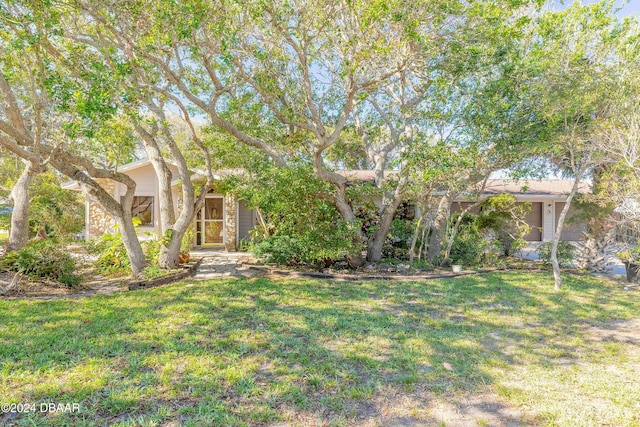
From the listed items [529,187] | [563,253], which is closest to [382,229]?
[563,253]

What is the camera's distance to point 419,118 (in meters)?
9.69

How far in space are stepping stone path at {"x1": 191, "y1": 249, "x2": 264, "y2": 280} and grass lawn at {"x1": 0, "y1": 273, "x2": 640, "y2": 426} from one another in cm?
230

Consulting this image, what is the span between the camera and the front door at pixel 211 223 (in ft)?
48.9

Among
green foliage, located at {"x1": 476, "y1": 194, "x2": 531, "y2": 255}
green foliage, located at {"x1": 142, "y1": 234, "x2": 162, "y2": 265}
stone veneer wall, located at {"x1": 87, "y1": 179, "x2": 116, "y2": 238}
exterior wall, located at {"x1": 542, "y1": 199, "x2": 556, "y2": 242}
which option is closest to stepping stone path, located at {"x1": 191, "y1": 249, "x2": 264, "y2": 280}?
green foliage, located at {"x1": 142, "y1": 234, "x2": 162, "y2": 265}

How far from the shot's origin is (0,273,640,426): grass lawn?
3.08 meters

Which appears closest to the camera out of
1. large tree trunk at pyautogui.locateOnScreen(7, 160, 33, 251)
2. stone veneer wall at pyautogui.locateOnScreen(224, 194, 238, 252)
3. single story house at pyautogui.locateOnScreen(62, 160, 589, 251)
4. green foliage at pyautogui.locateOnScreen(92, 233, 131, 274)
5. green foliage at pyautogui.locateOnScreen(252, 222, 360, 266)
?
green foliage at pyautogui.locateOnScreen(252, 222, 360, 266)

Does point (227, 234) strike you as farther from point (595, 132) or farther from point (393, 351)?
point (595, 132)

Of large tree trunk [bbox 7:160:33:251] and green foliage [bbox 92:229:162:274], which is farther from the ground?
large tree trunk [bbox 7:160:33:251]

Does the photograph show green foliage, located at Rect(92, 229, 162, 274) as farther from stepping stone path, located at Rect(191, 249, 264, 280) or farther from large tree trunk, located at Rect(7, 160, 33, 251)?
large tree trunk, located at Rect(7, 160, 33, 251)

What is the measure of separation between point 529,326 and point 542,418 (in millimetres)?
2793

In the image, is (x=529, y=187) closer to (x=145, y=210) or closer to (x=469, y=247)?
(x=469, y=247)

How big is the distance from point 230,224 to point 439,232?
8.34 meters

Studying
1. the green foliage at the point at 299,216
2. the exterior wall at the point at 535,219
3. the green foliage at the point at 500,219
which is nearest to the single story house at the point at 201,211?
the exterior wall at the point at 535,219

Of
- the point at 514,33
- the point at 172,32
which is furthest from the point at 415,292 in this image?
the point at 172,32
